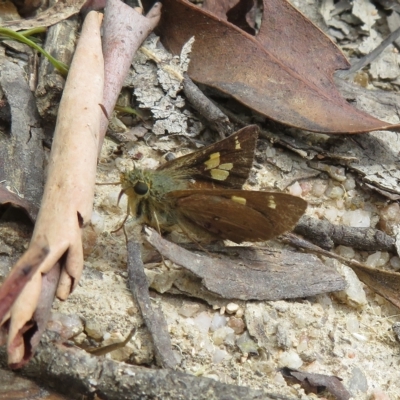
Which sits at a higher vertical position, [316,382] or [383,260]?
[383,260]

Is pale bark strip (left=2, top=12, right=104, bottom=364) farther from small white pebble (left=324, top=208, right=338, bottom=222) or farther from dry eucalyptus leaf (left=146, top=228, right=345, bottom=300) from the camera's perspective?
small white pebble (left=324, top=208, right=338, bottom=222)

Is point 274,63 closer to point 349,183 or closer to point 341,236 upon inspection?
point 349,183

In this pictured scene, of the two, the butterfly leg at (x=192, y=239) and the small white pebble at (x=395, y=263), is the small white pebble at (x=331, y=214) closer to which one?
the small white pebble at (x=395, y=263)

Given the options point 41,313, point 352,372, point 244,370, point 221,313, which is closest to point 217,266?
point 221,313

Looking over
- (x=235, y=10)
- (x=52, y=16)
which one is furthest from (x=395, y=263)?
(x=52, y=16)

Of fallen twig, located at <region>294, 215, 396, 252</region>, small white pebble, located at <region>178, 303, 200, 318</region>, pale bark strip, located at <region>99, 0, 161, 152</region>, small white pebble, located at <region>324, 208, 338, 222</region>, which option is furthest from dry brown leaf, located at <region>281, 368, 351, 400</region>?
pale bark strip, located at <region>99, 0, 161, 152</region>

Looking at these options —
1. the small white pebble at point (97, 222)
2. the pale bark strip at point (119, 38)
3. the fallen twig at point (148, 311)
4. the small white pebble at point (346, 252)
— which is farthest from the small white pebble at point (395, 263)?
the pale bark strip at point (119, 38)
